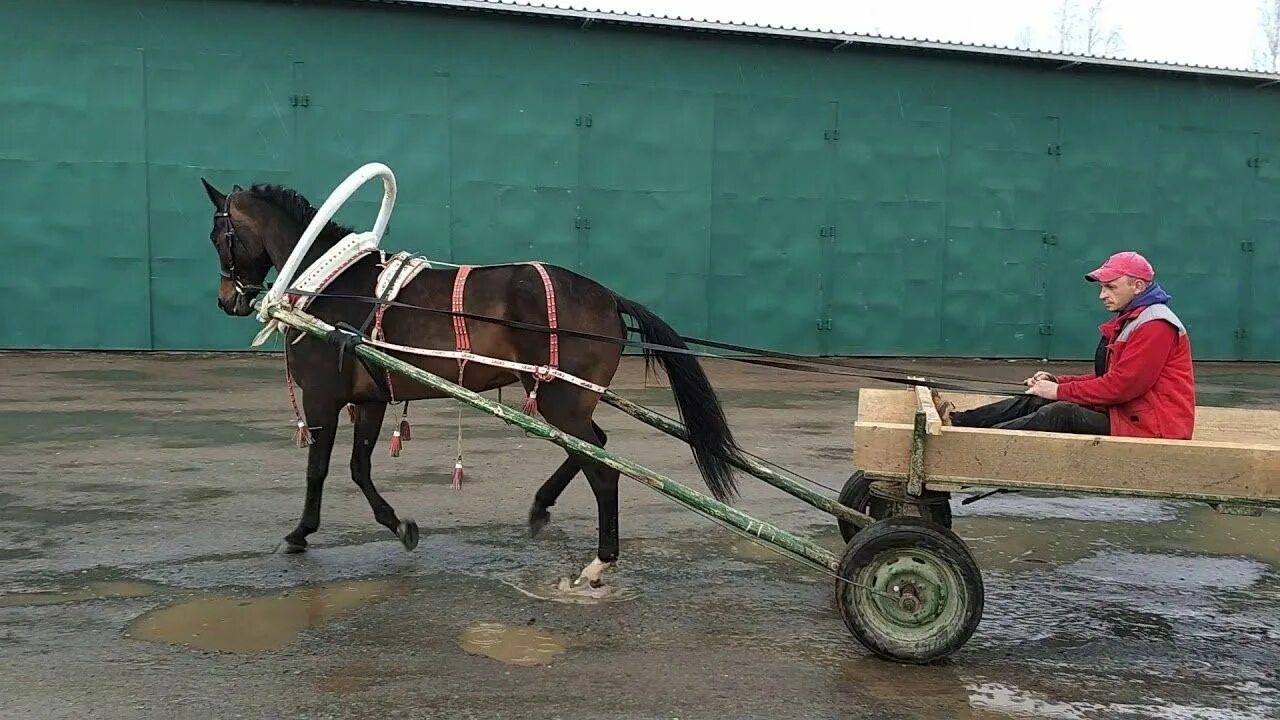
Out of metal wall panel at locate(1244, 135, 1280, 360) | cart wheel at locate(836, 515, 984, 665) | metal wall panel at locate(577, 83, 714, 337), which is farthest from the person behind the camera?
metal wall panel at locate(1244, 135, 1280, 360)

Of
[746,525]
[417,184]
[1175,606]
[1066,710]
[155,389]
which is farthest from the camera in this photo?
[417,184]

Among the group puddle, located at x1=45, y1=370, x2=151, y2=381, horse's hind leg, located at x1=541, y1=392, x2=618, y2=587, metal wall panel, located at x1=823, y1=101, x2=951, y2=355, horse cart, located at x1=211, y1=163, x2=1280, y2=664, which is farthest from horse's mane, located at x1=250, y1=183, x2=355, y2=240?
metal wall panel, located at x1=823, y1=101, x2=951, y2=355

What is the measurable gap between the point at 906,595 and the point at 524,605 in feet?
5.60

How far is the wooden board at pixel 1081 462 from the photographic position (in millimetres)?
3820

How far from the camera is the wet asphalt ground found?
371 centimetres

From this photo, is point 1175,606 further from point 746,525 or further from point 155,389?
point 155,389

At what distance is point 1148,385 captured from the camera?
414cm

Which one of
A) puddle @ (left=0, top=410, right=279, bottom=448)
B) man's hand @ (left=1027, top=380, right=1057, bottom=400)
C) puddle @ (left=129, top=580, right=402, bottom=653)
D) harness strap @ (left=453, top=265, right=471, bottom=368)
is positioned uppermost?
harness strap @ (left=453, top=265, right=471, bottom=368)

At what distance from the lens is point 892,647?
4016 millimetres

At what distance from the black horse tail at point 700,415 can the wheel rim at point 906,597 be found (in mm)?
1164

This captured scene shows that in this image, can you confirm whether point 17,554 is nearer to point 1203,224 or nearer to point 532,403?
point 532,403

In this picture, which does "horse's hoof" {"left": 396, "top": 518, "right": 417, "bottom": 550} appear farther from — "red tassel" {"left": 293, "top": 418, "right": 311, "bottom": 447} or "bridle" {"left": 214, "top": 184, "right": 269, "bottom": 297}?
"bridle" {"left": 214, "top": 184, "right": 269, "bottom": 297}

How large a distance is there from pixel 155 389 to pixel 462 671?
8.32 metres

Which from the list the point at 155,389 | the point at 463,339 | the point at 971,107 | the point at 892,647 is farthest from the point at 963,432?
the point at 971,107
